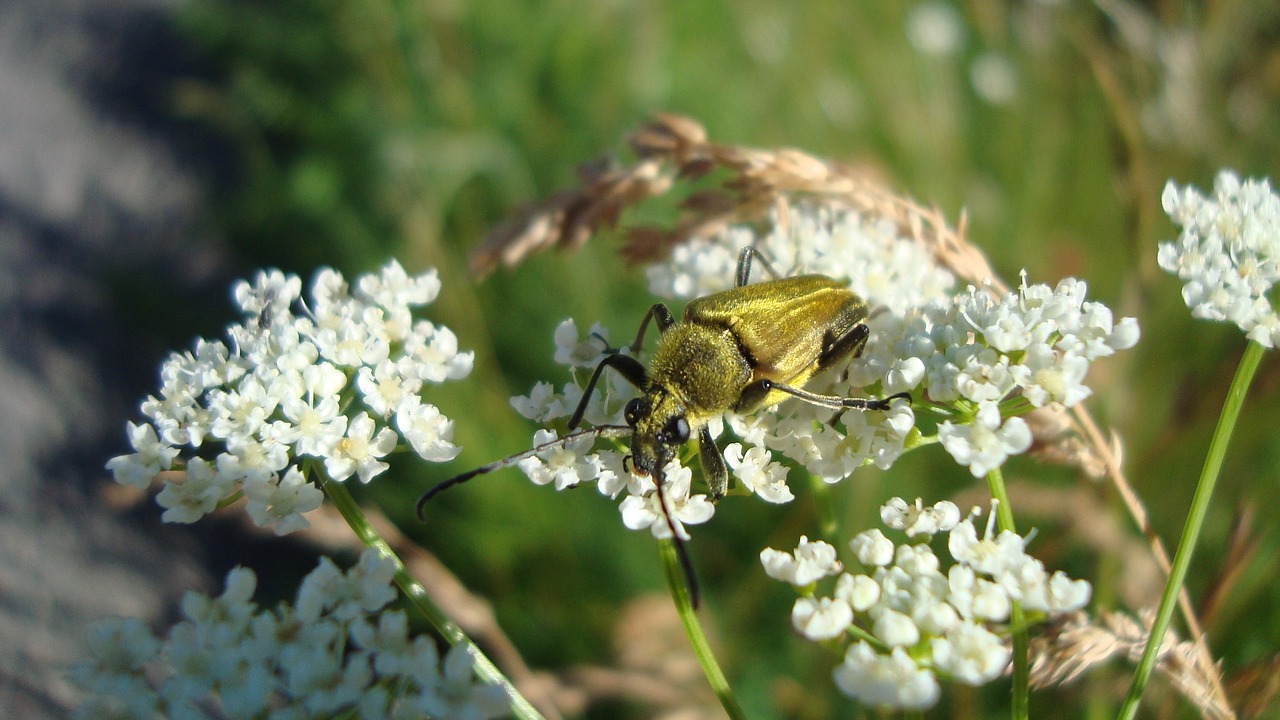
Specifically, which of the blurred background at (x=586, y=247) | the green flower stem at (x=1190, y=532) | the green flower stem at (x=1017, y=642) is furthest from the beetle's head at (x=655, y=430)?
the green flower stem at (x=1190, y=532)

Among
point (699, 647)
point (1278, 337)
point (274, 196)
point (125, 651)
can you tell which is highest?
point (274, 196)

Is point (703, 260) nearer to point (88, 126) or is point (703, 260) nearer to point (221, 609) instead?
point (221, 609)

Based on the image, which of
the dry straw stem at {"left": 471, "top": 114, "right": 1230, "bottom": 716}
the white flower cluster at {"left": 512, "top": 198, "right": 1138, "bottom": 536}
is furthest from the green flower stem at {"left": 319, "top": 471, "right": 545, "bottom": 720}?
the dry straw stem at {"left": 471, "top": 114, "right": 1230, "bottom": 716}

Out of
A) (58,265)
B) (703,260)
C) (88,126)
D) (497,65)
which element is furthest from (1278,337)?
(88,126)

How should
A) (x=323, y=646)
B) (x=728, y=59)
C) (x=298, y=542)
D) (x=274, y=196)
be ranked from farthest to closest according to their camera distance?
(x=728, y=59) → (x=274, y=196) → (x=298, y=542) → (x=323, y=646)

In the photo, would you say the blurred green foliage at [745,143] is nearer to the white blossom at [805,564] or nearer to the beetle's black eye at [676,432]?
the white blossom at [805,564]

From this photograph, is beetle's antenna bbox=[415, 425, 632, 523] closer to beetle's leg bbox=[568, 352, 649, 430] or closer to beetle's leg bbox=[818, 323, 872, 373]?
beetle's leg bbox=[568, 352, 649, 430]
